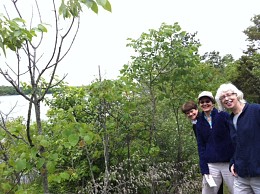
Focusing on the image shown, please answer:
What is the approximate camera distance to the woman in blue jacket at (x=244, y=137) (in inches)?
96.9

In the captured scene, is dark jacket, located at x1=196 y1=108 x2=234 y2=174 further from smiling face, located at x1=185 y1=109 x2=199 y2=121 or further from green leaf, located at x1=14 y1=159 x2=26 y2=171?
green leaf, located at x1=14 y1=159 x2=26 y2=171

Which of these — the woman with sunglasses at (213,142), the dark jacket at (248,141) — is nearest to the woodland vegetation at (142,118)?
the woman with sunglasses at (213,142)

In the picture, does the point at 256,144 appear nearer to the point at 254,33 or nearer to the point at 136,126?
the point at 136,126

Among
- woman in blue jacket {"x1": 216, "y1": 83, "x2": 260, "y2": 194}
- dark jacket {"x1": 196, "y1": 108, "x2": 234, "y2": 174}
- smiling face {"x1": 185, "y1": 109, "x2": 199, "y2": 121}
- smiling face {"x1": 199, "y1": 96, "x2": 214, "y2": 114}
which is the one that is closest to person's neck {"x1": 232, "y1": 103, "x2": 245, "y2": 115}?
woman in blue jacket {"x1": 216, "y1": 83, "x2": 260, "y2": 194}

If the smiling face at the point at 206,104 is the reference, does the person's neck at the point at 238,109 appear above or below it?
below

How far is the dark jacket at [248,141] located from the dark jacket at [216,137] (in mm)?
439

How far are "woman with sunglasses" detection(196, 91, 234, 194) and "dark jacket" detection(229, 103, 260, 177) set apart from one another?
46cm

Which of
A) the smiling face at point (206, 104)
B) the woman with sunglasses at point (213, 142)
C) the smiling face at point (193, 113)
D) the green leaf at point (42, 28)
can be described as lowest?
the woman with sunglasses at point (213, 142)

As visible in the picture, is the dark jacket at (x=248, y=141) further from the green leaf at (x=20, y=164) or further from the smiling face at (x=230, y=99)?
the green leaf at (x=20, y=164)

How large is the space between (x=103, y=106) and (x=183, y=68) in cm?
157

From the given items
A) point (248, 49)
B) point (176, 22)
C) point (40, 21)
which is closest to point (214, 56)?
point (248, 49)

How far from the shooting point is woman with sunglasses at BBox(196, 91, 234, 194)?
10.0 feet

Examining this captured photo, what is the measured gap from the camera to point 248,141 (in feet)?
8.13

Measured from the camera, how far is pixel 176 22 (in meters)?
5.02
